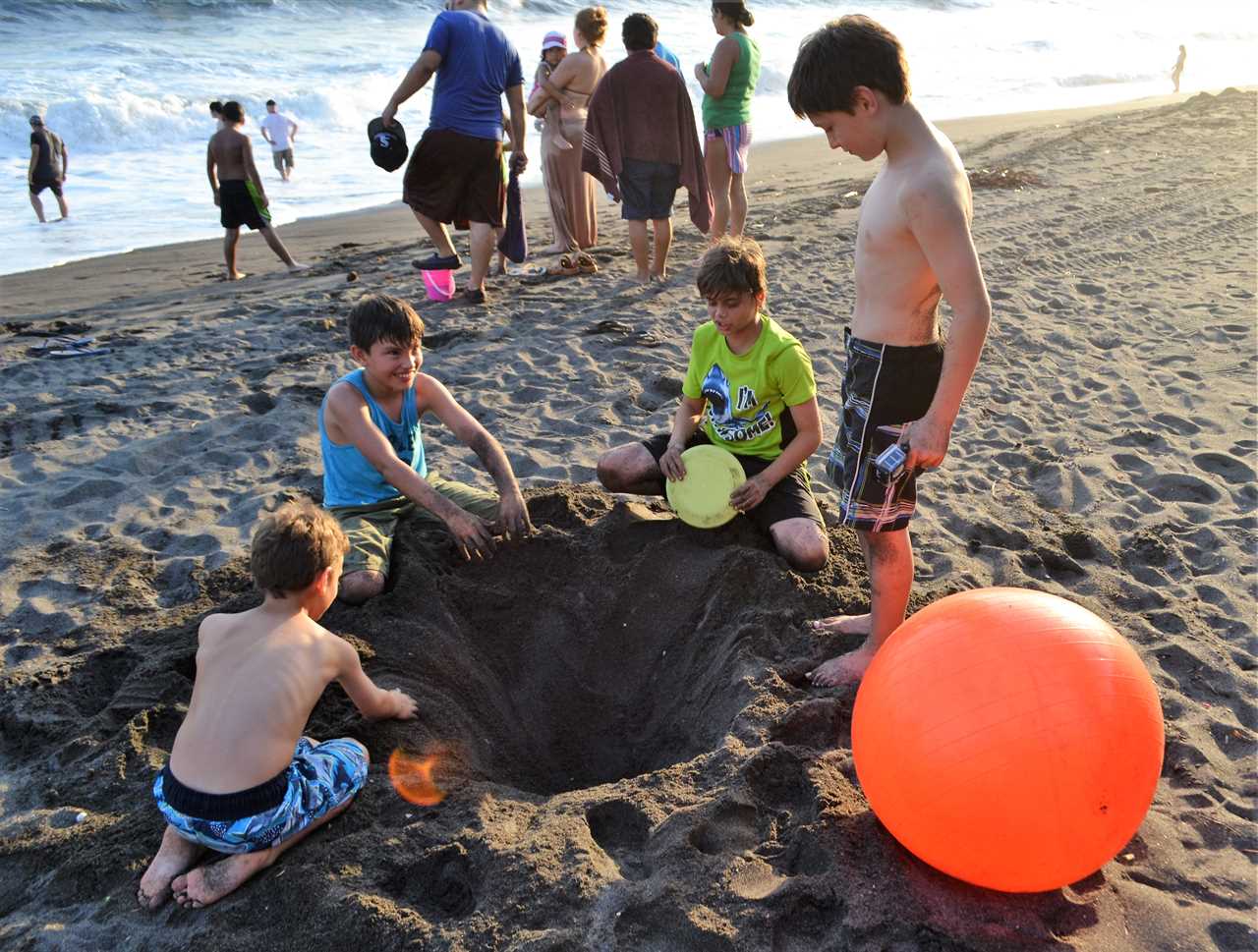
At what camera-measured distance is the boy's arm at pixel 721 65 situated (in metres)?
7.12

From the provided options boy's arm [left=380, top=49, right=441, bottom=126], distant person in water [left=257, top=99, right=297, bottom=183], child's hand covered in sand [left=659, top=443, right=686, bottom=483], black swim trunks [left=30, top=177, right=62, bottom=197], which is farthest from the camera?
distant person in water [left=257, top=99, right=297, bottom=183]

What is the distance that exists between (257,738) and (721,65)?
633cm

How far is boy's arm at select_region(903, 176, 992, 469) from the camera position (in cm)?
240

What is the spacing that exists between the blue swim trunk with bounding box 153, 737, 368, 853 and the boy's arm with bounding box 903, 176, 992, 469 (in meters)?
1.84

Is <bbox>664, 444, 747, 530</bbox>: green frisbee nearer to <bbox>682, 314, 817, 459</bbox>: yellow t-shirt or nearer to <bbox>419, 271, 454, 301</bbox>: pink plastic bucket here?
<bbox>682, 314, 817, 459</bbox>: yellow t-shirt

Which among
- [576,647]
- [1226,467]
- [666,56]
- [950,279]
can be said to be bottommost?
[576,647]

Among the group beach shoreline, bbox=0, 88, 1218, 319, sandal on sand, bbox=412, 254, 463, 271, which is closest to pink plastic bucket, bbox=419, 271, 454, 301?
sandal on sand, bbox=412, 254, 463, 271

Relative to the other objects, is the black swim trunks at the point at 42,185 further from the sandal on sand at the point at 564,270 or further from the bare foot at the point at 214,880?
the bare foot at the point at 214,880

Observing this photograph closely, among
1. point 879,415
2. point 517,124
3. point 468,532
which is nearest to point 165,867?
point 468,532

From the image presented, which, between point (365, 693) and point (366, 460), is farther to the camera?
point (366, 460)

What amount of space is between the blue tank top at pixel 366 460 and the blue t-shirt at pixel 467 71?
368cm

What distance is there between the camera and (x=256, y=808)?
233 cm

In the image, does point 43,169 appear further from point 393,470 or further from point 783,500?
point 783,500

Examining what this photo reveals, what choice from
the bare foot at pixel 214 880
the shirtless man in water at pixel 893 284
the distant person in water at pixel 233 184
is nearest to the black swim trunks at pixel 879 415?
the shirtless man in water at pixel 893 284
